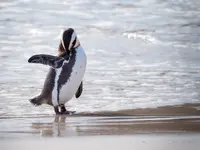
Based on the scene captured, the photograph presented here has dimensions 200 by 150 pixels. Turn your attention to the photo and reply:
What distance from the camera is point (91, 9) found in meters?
11.8

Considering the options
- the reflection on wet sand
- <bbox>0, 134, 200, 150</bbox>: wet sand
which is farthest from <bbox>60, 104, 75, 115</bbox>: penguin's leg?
<bbox>0, 134, 200, 150</bbox>: wet sand

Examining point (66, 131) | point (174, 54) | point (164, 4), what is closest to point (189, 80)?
point (174, 54)

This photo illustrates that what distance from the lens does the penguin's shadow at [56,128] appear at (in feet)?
15.8

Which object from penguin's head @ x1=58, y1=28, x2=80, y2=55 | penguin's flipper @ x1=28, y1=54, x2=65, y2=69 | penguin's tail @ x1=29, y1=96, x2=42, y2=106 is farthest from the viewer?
penguin's head @ x1=58, y1=28, x2=80, y2=55

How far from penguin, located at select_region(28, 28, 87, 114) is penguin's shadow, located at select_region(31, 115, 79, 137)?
0.94 meters

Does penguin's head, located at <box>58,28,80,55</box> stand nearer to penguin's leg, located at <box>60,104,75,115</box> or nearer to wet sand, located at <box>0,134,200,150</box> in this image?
penguin's leg, located at <box>60,104,75,115</box>

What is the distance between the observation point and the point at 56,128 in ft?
16.7

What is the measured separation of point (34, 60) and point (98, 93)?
59cm

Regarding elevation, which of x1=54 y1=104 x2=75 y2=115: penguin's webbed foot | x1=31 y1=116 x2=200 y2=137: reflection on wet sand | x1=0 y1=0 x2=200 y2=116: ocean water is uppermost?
x1=31 y1=116 x2=200 y2=137: reflection on wet sand

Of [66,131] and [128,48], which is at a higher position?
[66,131]

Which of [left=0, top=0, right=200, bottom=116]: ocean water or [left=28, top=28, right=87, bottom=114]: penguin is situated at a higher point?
[left=28, top=28, right=87, bottom=114]: penguin

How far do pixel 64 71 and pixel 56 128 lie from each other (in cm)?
152

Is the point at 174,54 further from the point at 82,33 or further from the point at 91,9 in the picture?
the point at 91,9

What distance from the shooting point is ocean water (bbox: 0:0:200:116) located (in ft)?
21.5
